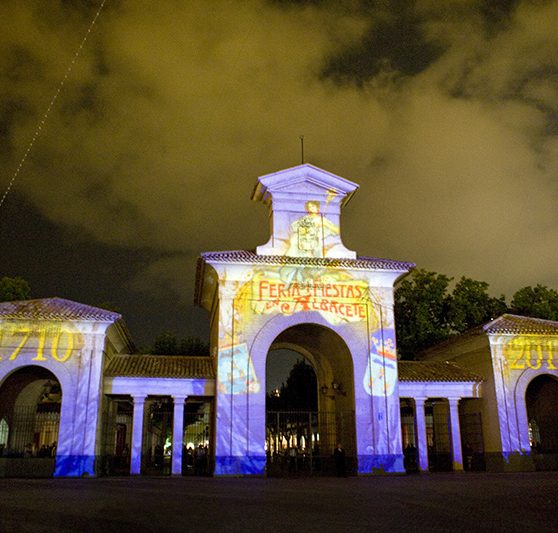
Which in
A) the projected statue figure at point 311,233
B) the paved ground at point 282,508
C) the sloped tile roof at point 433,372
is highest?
the projected statue figure at point 311,233

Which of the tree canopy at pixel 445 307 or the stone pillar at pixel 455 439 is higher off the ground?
the tree canopy at pixel 445 307

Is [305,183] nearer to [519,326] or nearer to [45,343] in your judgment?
[519,326]

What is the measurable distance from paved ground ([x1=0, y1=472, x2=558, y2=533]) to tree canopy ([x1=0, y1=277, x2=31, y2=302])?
22.0 metres

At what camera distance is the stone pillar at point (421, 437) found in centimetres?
2405

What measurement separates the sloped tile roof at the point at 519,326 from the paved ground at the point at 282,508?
10044 mm

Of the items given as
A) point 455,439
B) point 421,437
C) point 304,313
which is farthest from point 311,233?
point 455,439

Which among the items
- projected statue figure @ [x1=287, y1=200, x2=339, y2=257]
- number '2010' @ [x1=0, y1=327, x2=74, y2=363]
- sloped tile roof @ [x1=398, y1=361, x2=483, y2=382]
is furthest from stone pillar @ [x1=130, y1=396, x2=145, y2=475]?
sloped tile roof @ [x1=398, y1=361, x2=483, y2=382]

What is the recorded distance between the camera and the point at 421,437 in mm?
24375

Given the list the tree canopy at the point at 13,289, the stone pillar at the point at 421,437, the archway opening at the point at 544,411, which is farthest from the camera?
the tree canopy at the point at 13,289

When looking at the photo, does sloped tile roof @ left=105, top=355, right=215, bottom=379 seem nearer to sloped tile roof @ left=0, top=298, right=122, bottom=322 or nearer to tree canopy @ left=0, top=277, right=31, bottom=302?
sloped tile roof @ left=0, top=298, right=122, bottom=322

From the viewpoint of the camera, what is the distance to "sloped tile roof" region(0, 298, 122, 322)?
2228 centimetres

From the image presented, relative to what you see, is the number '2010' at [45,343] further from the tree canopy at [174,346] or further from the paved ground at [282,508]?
the tree canopy at [174,346]

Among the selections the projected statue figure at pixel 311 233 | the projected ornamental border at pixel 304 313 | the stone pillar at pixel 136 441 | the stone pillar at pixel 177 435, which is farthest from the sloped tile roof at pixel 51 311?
the projected statue figure at pixel 311 233

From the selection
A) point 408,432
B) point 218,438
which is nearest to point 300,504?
point 218,438
